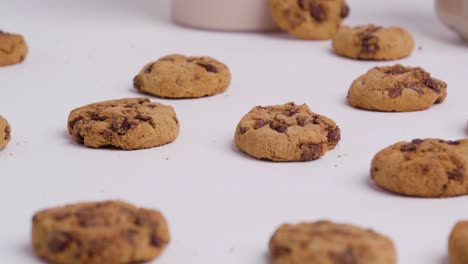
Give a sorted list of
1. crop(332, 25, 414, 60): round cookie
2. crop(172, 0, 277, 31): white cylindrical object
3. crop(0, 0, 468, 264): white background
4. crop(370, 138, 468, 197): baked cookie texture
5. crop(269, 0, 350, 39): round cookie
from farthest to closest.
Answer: crop(172, 0, 277, 31): white cylindrical object < crop(269, 0, 350, 39): round cookie < crop(332, 25, 414, 60): round cookie < crop(370, 138, 468, 197): baked cookie texture < crop(0, 0, 468, 264): white background

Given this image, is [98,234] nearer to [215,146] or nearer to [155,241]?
[155,241]

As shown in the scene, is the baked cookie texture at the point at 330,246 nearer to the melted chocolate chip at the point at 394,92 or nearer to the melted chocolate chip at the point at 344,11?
the melted chocolate chip at the point at 394,92

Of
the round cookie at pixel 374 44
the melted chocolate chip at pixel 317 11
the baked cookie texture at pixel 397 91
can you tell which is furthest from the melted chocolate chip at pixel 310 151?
the melted chocolate chip at pixel 317 11

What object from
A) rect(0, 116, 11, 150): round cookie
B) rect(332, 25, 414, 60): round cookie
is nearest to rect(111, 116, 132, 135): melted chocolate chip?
rect(0, 116, 11, 150): round cookie

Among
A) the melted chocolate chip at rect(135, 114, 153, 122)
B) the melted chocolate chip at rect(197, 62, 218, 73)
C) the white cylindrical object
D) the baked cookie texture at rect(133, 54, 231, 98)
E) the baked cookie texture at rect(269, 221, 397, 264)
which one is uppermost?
the baked cookie texture at rect(269, 221, 397, 264)

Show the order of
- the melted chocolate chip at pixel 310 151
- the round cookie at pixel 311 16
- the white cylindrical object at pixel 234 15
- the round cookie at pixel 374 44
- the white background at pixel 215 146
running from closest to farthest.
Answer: the white background at pixel 215 146
the melted chocolate chip at pixel 310 151
the round cookie at pixel 374 44
the round cookie at pixel 311 16
the white cylindrical object at pixel 234 15

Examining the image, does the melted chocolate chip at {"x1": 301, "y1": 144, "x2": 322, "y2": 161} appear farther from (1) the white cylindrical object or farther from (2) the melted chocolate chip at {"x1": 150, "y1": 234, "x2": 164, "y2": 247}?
(1) the white cylindrical object

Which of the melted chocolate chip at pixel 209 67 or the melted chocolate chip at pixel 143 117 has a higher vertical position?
the melted chocolate chip at pixel 143 117

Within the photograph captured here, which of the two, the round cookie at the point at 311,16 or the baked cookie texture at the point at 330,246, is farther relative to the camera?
the round cookie at the point at 311,16
